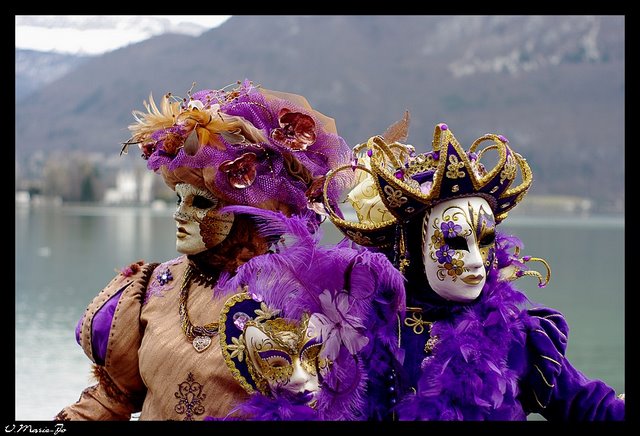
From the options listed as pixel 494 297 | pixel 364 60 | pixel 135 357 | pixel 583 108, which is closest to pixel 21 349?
pixel 135 357

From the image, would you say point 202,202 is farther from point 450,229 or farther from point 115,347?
point 450,229

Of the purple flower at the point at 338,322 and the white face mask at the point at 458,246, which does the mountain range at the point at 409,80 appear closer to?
the white face mask at the point at 458,246

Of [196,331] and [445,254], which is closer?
[445,254]

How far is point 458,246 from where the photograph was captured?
3301mm

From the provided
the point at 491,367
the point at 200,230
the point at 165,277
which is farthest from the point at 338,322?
the point at 165,277

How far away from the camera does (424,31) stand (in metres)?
144

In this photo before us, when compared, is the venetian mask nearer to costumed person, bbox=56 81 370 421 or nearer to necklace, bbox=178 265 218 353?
costumed person, bbox=56 81 370 421

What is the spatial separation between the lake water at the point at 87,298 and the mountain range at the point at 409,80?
245 feet

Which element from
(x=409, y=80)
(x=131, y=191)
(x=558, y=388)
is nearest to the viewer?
(x=558, y=388)

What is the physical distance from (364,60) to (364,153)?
135419 mm

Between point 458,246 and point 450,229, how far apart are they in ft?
0.20

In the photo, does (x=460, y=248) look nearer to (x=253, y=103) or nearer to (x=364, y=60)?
(x=253, y=103)

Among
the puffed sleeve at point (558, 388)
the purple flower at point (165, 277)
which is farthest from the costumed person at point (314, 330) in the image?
the purple flower at point (165, 277)

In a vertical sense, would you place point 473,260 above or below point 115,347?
above
